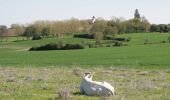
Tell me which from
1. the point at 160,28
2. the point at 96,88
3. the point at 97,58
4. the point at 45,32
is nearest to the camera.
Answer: the point at 96,88

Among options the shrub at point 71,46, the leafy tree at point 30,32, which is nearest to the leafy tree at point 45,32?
the leafy tree at point 30,32

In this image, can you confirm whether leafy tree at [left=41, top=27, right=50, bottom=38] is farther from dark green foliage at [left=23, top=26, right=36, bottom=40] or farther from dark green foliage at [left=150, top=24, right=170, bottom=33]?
dark green foliage at [left=150, top=24, right=170, bottom=33]

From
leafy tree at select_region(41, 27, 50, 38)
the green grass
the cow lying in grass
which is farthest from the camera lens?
leafy tree at select_region(41, 27, 50, 38)

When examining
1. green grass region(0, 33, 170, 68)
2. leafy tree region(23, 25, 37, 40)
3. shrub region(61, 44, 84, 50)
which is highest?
leafy tree region(23, 25, 37, 40)

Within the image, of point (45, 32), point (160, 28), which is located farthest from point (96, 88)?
point (160, 28)

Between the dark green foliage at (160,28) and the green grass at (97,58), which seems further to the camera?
the dark green foliage at (160,28)

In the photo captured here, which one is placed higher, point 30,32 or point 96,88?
point 96,88

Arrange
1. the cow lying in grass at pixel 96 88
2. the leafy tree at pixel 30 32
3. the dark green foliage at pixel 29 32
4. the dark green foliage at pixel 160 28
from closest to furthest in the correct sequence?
the cow lying in grass at pixel 96 88 → the dark green foliage at pixel 160 28 → the leafy tree at pixel 30 32 → the dark green foliage at pixel 29 32

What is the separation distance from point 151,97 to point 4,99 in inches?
210

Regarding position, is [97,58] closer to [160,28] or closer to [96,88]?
[96,88]

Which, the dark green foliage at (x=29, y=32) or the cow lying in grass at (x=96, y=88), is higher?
the cow lying in grass at (x=96, y=88)

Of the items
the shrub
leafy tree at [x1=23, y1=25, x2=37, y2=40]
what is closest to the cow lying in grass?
the shrub

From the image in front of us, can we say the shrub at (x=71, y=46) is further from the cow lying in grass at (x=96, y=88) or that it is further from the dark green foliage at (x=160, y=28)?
the cow lying in grass at (x=96, y=88)

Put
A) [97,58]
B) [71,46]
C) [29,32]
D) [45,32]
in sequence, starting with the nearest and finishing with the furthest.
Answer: [97,58], [71,46], [45,32], [29,32]
